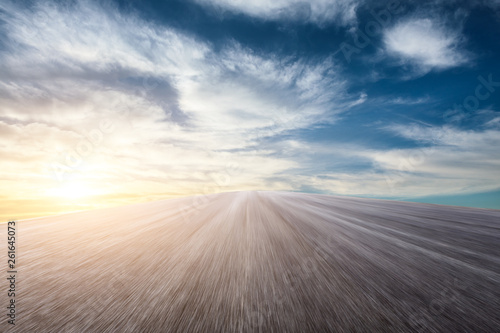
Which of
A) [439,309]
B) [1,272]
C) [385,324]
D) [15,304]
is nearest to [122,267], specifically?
[15,304]

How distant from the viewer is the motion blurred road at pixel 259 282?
71 centimetres

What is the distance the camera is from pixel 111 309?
0.78 m

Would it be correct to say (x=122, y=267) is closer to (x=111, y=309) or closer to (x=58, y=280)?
(x=58, y=280)

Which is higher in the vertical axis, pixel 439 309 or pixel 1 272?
pixel 1 272

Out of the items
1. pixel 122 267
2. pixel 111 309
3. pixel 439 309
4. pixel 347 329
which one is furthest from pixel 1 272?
pixel 439 309

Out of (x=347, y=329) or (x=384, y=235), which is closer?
(x=347, y=329)

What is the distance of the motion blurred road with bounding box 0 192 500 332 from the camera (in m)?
0.71

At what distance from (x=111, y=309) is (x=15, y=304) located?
0.39 metres

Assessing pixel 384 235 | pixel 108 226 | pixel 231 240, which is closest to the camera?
pixel 231 240

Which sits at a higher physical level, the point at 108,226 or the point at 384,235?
the point at 108,226

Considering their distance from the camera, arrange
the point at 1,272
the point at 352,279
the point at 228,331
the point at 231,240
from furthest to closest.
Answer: the point at 231,240, the point at 1,272, the point at 352,279, the point at 228,331

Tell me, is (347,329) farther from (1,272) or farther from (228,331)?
(1,272)

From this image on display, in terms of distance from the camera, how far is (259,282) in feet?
3.14

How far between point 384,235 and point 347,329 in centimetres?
136
